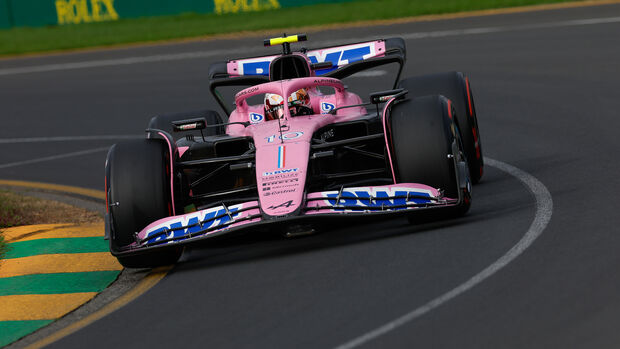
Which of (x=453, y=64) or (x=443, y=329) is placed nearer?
(x=443, y=329)

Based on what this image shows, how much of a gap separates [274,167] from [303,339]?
2.37 metres

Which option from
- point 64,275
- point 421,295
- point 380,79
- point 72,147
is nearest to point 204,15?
point 380,79

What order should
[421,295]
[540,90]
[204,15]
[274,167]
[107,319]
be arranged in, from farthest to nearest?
[204,15] → [540,90] → [274,167] → [107,319] → [421,295]

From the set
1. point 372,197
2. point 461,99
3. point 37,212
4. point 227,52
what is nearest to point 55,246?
point 37,212

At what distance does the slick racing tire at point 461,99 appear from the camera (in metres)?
10.4

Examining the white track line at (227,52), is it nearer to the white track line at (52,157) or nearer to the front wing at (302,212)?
the white track line at (52,157)

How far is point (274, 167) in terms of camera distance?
8.71 meters

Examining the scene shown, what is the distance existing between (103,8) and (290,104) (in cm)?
2073

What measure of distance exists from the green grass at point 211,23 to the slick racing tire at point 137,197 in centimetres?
1699

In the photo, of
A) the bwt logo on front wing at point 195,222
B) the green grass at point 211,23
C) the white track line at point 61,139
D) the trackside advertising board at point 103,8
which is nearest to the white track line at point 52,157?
the white track line at point 61,139

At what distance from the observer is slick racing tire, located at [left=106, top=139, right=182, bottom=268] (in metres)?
8.76

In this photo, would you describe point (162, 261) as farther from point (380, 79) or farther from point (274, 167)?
point (380, 79)

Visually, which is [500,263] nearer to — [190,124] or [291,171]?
[291,171]

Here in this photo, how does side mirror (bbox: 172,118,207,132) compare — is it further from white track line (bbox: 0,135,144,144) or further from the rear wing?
white track line (bbox: 0,135,144,144)
